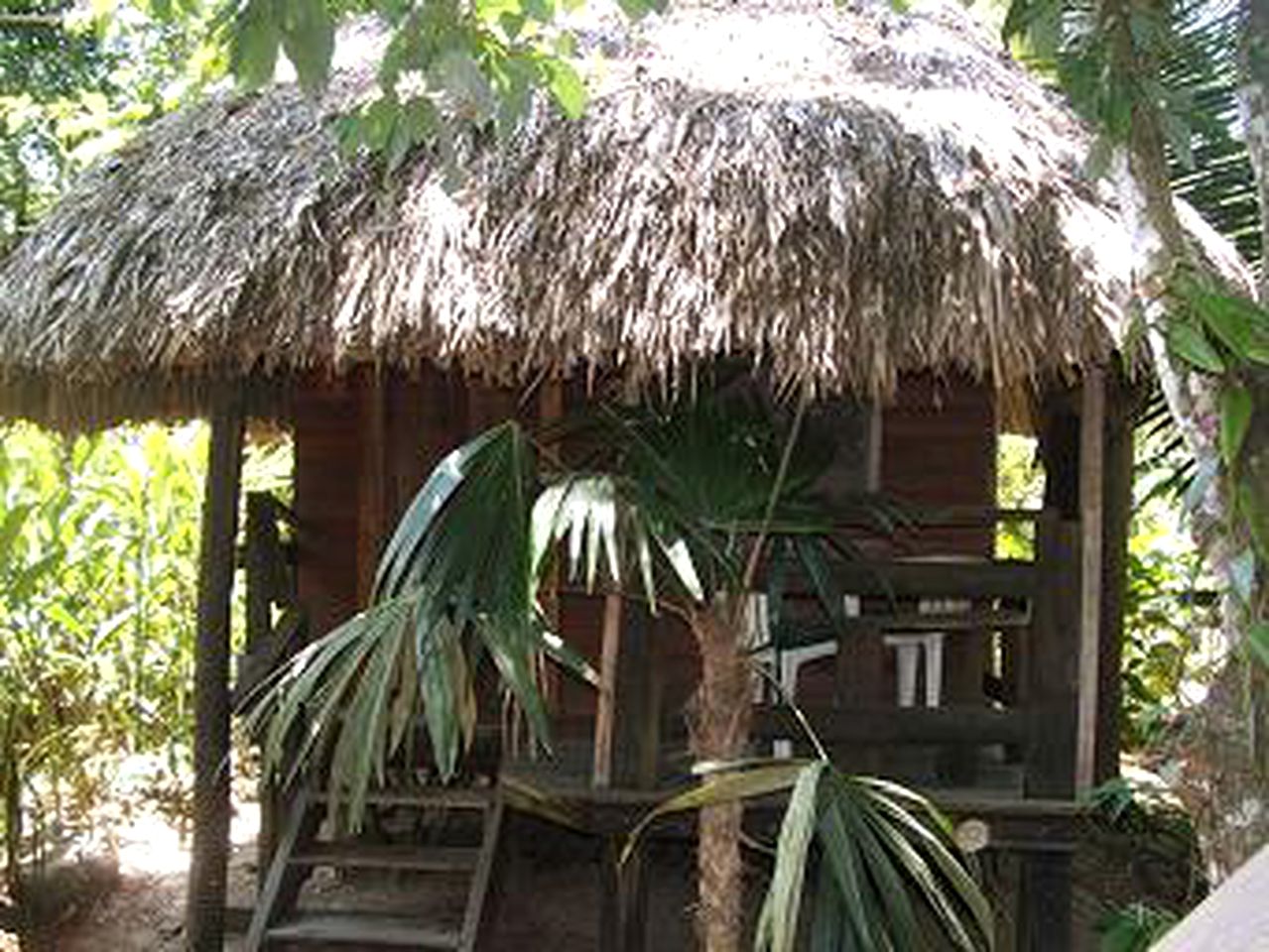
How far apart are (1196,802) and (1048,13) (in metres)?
1.37

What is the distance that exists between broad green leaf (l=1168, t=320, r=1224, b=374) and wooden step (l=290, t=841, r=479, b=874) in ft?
10.8

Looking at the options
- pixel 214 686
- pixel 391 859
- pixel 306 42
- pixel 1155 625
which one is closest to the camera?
pixel 306 42

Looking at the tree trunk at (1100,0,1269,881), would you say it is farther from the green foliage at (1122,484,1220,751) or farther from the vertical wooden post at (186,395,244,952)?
the green foliage at (1122,484,1220,751)

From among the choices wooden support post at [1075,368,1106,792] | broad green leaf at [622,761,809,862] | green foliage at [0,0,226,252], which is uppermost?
green foliage at [0,0,226,252]

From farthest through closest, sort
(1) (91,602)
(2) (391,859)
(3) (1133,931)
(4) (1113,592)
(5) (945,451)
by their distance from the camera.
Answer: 1. (1) (91,602)
2. (4) (1113,592)
3. (5) (945,451)
4. (2) (391,859)
5. (3) (1133,931)

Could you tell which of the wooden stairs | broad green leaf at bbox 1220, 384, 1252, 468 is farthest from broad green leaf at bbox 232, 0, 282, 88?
the wooden stairs

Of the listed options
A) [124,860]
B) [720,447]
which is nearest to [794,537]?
[720,447]

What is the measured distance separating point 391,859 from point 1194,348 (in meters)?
3.44

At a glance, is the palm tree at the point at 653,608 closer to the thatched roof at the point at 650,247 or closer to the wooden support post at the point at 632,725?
the thatched roof at the point at 650,247

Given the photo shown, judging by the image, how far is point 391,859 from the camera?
17.7ft

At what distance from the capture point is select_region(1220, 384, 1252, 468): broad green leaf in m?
2.77

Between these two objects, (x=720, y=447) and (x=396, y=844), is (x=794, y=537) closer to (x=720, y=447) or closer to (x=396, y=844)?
(x=720, y=447)

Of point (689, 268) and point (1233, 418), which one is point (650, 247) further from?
point (1233, 418)

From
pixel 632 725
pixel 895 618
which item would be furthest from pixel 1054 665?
pixel 632 725
